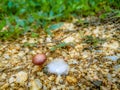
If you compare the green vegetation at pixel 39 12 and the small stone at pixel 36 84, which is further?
the green vegetation at pixel 39 12

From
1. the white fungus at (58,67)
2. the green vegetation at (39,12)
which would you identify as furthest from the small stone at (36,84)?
the green vegetation at (39,12)

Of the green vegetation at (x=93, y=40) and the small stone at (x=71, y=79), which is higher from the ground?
the green vegetation at (x=93, y=40)

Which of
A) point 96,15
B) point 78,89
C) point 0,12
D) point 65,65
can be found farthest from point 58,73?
point 0,12

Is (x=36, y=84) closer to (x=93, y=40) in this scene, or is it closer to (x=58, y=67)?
(x=58, y=67)

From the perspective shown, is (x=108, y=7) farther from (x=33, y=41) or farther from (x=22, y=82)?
(x=22, y=82)

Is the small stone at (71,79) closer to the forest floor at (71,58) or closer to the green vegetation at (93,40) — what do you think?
the forest floor at (71,58)

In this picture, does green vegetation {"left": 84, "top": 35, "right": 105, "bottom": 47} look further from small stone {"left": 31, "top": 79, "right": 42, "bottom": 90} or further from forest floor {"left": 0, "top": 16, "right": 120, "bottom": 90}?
small stone {"left": 31, "top": 79, "right": 42, "bottom": 90}

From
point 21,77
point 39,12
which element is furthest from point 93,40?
point 21,77
